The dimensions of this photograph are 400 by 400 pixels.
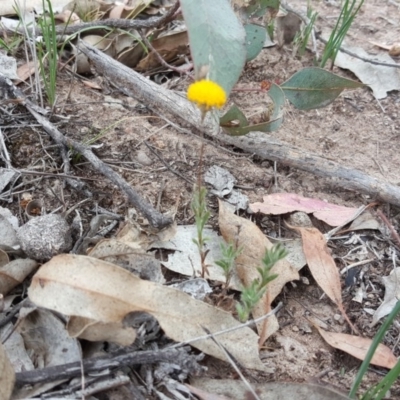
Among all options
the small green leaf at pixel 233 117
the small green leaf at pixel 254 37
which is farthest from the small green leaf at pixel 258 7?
the small green leaf at pixel 233 117

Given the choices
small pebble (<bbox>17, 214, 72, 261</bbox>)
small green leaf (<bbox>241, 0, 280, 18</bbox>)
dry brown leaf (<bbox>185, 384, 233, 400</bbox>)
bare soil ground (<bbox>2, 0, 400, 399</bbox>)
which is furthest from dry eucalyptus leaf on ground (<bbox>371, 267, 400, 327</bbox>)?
small green leaf (<bbox>241, 0, 280, 18</bbox>)

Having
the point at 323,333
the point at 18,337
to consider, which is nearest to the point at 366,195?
the point at 323,333

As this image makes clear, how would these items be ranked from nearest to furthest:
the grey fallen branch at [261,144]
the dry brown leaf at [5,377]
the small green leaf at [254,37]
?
the dry brown leaf at [5,377]
the grey fallen branch at [261,144]
the small green leaf at [254,37]

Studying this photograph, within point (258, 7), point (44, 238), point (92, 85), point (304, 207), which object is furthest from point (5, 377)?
point (258, 7)

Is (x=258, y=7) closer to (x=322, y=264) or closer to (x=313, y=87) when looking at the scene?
(x=313, y=87)

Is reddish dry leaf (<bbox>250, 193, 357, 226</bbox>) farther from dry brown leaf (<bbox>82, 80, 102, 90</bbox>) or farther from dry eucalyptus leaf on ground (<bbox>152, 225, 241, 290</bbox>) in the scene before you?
dry brown leaf (<bbox>82, 80, 102, 90</bbox>)

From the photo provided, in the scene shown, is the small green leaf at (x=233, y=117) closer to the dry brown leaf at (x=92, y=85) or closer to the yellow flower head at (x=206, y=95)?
the yellow flower head at (x=206, y=95)

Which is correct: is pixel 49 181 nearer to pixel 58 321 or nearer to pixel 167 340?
pixel 58 321
